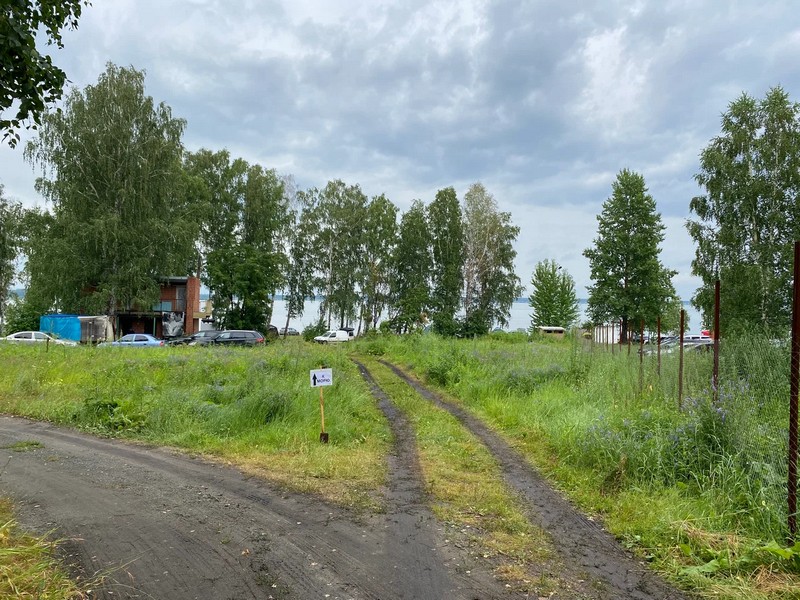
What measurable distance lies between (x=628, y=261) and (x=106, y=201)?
35171 millimetres

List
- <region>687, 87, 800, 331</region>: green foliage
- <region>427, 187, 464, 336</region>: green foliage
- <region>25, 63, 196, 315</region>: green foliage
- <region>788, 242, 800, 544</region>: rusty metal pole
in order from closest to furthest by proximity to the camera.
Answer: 1. <region>788, 242, 800, 544</region>: rusty metal pole
2. <region>687, 87, 800, 331</region>: green foliage
3. <region>25, 63, 196, 315</region>: green foliage
4. <region>427, 187, 464, 336</region>: green foliage

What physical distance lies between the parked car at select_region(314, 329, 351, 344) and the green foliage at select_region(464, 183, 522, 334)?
10304 millimetres

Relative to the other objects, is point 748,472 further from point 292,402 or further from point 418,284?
point 418,284

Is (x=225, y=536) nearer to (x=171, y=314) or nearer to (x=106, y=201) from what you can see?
(x=106, y=201)

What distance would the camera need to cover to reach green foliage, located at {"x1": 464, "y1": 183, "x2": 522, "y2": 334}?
133ft

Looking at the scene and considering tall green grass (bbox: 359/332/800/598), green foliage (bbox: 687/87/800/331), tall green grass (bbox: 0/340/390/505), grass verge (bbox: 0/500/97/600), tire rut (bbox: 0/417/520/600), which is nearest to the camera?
grass verge (bbox: 0/500/97/600)

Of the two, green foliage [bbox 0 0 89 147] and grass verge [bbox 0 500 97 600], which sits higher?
green foliage [bbox 0 0 89 147]

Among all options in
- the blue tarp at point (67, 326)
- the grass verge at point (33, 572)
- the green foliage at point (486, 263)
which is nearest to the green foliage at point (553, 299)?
the green foliage at point (486, 263)

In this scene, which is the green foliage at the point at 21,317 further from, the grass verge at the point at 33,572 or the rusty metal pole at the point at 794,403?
the rusty metal pole at the point at 794,403

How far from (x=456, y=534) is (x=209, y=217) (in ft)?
126

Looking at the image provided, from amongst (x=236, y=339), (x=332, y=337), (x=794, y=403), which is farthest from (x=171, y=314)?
(x=794, y=403)

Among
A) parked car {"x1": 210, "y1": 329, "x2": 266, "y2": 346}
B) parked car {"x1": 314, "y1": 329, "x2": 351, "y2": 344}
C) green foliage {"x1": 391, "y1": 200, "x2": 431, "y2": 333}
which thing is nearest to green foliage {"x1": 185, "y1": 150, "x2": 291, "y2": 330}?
parked car {"x1": 314, "y1": 329, "x2": 351, "y2": 344}

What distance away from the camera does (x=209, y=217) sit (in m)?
39.1

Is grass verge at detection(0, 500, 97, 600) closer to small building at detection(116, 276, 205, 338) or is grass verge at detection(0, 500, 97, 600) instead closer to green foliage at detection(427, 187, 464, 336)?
green foliage at detection(427, 187, 464, 336)
